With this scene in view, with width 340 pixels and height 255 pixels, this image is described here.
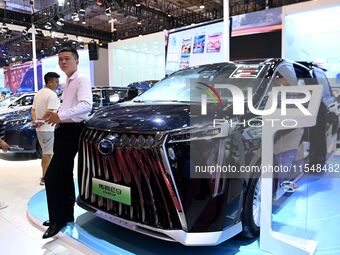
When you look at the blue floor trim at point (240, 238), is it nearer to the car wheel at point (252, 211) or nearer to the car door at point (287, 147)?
the car wheel at point (252, 211)

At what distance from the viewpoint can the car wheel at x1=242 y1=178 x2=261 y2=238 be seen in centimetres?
212

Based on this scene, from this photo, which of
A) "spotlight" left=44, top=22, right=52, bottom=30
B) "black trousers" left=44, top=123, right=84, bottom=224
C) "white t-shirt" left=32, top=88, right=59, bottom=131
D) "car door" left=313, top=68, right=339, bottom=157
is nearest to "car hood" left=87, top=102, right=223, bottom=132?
"black trousers" left=44, top=123, right=84, bottom=224

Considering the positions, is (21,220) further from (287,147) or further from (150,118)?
(287,147)

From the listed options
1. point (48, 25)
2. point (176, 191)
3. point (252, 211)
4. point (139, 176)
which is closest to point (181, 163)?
point (176, 191)

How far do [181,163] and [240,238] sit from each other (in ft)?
3.11

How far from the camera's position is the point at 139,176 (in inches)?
76.8

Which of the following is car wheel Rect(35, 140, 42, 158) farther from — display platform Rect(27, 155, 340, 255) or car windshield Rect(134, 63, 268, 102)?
car windshield Rect(134, 63, 268, 102)

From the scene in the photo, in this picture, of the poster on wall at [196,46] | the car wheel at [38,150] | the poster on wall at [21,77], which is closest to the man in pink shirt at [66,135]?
the car wheel at [38,150]

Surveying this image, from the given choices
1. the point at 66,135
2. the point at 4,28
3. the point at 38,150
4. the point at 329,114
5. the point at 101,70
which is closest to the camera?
the point at 66,135

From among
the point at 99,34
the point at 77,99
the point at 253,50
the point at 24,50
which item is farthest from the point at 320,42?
the point at 24,50

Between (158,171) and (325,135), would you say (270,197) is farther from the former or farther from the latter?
(325,135)

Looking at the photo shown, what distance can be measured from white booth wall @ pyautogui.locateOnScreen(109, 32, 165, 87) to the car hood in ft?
36.3

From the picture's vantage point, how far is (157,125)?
1.92 meters

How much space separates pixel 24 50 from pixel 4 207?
23.9 metres
